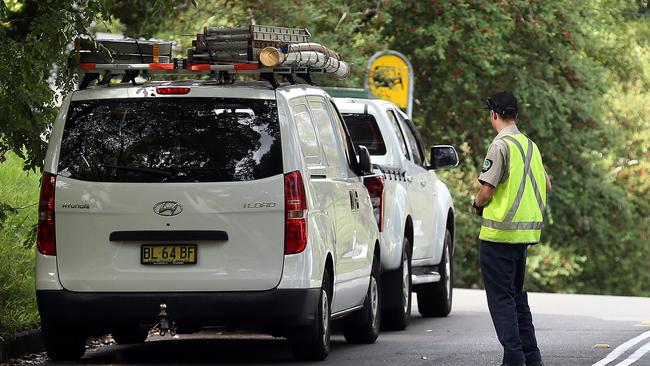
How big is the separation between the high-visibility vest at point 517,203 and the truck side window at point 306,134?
1.43 metres

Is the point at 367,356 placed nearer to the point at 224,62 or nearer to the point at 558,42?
the point at 224,62

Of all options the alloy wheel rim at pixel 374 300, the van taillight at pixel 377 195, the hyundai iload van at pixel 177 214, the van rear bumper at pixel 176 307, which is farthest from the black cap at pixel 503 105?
the van taillight at pixel 377 195

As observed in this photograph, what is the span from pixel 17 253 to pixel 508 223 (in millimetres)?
5051

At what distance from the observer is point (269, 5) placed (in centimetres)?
2622

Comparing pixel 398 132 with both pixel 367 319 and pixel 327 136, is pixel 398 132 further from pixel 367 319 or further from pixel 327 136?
pixel 327 136

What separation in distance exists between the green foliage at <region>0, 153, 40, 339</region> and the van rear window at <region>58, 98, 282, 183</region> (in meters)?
1.67

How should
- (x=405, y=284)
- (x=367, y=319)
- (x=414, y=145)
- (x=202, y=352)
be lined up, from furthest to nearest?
(x=414, y=145)
(x=405, y=284)
(x=367, y=319)
(x=202, y=352)

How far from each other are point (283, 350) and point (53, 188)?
9.29ft

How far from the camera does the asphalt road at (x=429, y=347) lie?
40.8 ft

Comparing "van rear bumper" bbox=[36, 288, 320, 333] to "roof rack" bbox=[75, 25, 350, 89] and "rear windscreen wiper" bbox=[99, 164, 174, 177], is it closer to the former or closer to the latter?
"rear windscreen wiper" bbox=[99, 164, 174, 177]

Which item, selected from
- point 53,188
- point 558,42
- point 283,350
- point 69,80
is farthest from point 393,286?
point 558,42

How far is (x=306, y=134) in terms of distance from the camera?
12.0m

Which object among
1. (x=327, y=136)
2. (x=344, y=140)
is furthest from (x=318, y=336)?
(x=344, y=140)

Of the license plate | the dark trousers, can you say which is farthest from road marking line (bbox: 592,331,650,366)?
the license plate
